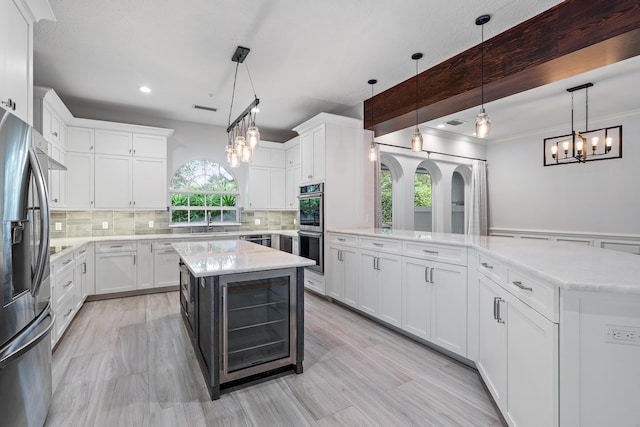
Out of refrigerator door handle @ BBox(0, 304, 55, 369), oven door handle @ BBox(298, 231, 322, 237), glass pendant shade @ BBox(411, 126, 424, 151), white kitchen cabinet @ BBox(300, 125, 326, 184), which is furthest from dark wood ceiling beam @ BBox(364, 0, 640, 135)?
refrigerator door handle @ BBox(0, 304, 55, 369)

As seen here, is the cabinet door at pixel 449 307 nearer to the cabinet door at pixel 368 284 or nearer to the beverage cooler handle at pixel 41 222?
the cabinet door at pixel 368 284

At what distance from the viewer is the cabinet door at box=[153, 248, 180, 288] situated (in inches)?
181

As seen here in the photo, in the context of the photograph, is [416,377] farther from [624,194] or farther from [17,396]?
[624,194]

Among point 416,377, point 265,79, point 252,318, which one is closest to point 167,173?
point 265,79

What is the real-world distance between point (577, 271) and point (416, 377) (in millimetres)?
1428

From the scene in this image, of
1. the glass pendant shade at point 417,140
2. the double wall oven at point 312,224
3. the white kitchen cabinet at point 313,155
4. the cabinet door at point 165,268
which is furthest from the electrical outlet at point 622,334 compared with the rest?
the cabinet door at point 165,268

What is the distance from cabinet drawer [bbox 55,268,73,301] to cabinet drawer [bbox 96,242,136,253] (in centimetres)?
102

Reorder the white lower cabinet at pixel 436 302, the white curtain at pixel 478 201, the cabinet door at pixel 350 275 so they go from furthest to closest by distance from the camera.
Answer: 1. the white curtain at pixel 478 201
2. the cabinet door at pixel 350 275
3. the white lower cabinet at pixel 436 302

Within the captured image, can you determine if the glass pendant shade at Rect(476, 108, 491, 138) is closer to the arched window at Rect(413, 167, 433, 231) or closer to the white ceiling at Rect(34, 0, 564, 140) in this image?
the white ceiling at Rect(34, 0, 564, 140)

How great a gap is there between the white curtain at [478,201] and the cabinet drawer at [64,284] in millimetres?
6644

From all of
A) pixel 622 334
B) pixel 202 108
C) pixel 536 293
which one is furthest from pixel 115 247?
pixel 622 334

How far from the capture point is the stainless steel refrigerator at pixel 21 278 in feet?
4.44

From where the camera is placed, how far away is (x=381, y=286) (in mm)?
3311

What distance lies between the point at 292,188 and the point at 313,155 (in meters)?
1.36
